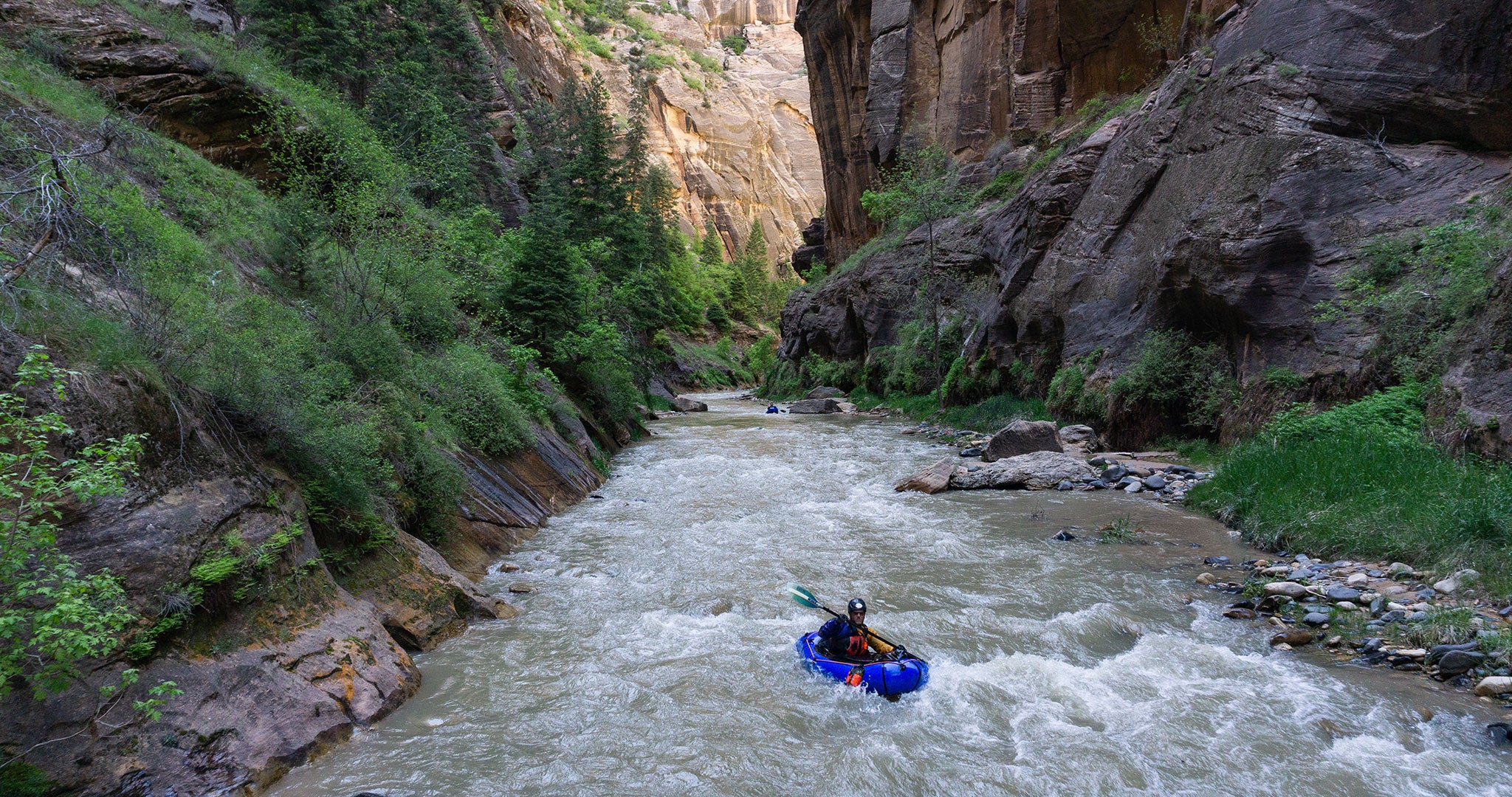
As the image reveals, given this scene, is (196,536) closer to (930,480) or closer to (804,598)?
(804,598)

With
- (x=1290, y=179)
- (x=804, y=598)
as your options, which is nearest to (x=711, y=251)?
(x=1290, y=179)

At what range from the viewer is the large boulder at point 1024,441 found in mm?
14688

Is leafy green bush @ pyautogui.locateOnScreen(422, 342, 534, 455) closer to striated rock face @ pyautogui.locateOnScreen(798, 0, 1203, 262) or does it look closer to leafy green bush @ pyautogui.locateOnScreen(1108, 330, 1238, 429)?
leafy green bush @ pyautogui.locateOnScreen(1108, 330, 1238, 429)

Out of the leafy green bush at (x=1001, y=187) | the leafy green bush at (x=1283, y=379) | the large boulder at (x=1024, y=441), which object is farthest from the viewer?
the leafy green bush at (x=1001, y=187)

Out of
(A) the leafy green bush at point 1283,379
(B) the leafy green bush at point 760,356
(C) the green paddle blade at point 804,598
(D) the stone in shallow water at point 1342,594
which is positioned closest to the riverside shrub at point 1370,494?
(D) the stone in shallow water at point 1342,594

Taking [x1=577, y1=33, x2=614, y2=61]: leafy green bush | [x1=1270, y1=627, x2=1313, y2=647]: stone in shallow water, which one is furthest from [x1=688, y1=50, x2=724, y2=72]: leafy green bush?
[x1=1270, y1=627, x2=1313, y2=647]: stone in shallow water

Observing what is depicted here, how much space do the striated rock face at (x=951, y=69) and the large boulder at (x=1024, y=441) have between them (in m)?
11.2

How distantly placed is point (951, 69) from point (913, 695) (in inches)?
1284

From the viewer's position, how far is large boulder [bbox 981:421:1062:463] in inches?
578

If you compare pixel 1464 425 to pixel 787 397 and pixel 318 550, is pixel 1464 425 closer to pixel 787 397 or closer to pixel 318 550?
pixel 318 550

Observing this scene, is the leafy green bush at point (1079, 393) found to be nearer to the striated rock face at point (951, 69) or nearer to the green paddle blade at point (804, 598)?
the striated rock face at point (951, 69)

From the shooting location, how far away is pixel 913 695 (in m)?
5.61

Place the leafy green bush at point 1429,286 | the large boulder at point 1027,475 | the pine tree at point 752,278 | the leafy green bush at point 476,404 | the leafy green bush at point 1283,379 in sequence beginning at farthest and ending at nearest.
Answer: the pine tree at point 752,278
the large boulder at point 1027,475
the leafy green bush at point 1283,379
the leafy green bush at point 476,404
the leafy green bush at point 1429,286

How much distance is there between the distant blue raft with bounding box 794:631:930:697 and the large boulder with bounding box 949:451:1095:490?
7704mm
